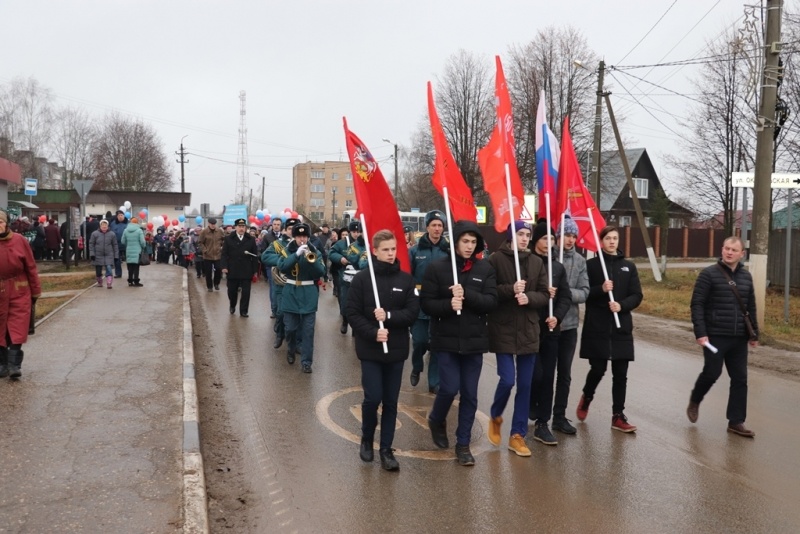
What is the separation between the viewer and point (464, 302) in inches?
225

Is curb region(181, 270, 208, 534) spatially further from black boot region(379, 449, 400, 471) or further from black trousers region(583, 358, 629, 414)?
black trousers region(583, 358, 629, 414)

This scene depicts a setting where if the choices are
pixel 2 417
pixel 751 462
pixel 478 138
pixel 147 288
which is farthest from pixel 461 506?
pixel 478 138

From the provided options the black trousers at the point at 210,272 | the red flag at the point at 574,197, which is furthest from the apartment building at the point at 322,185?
the red flag at the point at 574,197

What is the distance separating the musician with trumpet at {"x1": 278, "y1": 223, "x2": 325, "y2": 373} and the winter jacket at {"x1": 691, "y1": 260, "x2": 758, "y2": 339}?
15.0 feet

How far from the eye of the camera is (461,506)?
4898 mm

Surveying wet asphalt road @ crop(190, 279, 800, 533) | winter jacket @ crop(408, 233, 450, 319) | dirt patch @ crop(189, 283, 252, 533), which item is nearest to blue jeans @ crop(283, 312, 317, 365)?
wet asphalt road @ crop(190, 279, 800, 533)

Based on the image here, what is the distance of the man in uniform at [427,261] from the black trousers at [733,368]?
2.89 metres

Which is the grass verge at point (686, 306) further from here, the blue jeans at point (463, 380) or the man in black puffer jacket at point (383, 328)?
the man in black puffer jacket at point (383, 328)

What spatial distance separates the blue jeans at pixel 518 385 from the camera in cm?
600

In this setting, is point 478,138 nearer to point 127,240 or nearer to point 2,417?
point 127,240

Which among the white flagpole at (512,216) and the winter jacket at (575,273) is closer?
the white flagpole at (512,216)

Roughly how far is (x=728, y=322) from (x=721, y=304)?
7.0 inches


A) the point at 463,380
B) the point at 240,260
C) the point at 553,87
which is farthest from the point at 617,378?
the point at 553,87

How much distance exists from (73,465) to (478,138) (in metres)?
40.4
